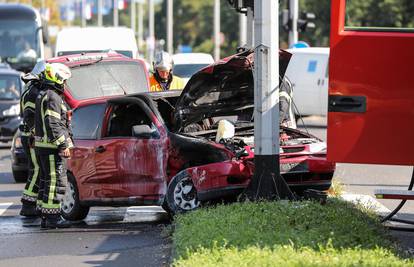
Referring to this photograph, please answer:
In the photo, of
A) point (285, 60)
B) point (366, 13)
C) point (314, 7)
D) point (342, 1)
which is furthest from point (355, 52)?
point (314, 7)

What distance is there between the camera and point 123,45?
25109 millimetres

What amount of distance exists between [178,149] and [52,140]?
1.51m

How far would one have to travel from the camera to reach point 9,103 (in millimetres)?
24219

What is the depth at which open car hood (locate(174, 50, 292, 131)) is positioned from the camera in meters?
11.8

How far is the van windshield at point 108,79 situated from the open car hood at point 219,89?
168 inches

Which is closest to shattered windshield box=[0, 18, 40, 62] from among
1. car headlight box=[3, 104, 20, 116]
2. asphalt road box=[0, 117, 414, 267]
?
car headlight box=[3, 104, 20, 116]

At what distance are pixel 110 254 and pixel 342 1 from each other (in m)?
3.22

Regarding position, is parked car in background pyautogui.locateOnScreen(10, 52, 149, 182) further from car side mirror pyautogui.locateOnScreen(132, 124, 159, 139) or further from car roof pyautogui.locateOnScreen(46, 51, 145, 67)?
car side mirror pyautogui.locateOnScreen(132, 124, 159, 139)

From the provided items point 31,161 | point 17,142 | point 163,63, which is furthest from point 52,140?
point 17,142

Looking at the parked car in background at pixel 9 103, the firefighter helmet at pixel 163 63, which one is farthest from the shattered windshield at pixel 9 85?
the firefighter helmet at pixel 163 63

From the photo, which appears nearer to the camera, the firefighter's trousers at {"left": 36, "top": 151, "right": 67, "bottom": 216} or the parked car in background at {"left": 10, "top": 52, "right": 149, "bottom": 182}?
the firefighter's trousers at {"left": 36, "top": 151, "right": 67, "bottom": 216}

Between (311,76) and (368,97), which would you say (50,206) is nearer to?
(368,97)

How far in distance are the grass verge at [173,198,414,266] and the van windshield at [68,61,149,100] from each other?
6277mm

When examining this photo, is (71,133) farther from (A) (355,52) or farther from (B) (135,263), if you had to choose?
(A) (355,52)
